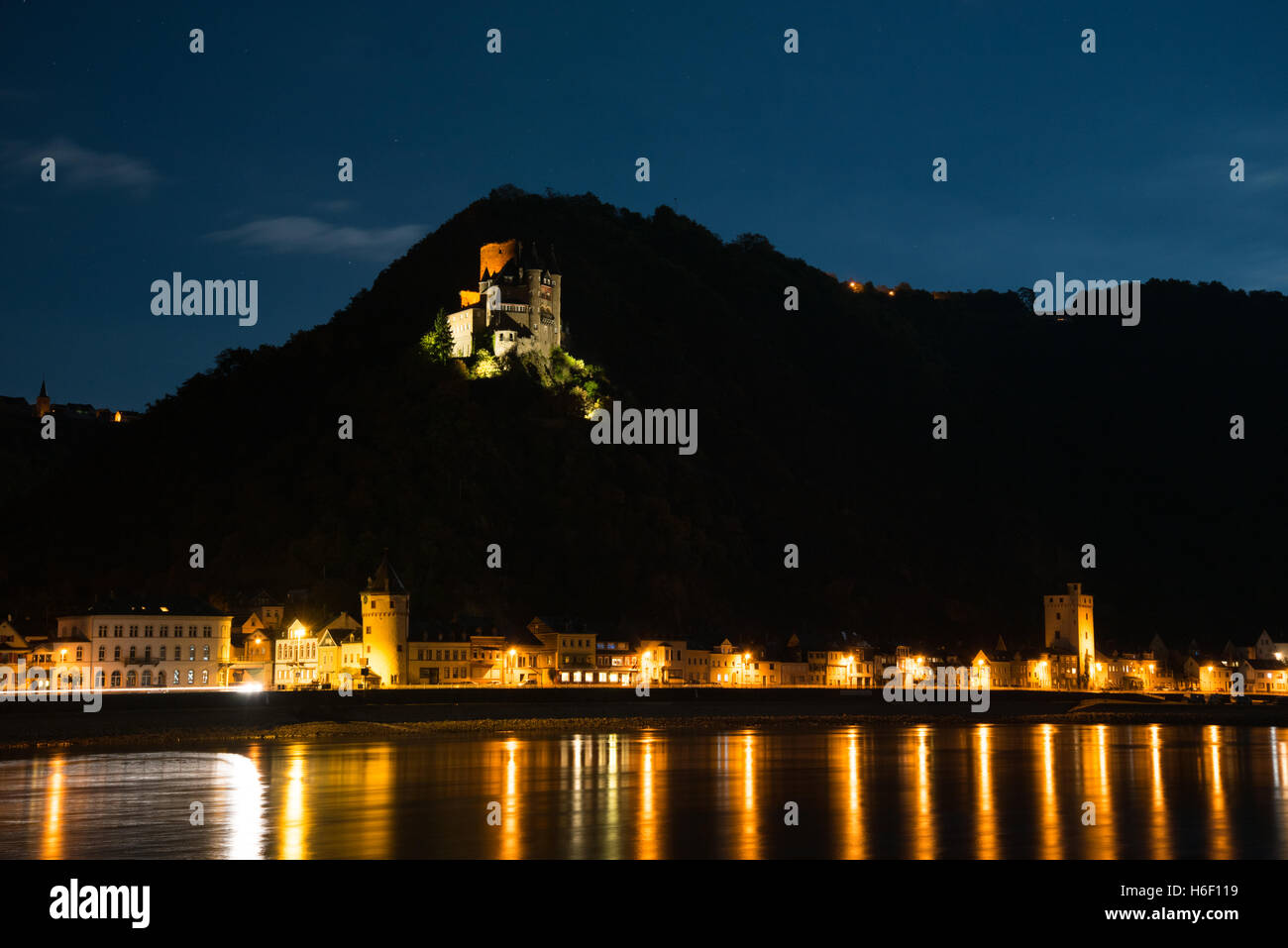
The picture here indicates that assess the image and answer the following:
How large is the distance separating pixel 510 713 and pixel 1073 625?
2545 inches

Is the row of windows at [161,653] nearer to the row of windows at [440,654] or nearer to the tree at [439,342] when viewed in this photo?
the row of windows at [440,654]

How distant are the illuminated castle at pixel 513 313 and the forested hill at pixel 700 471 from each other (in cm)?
476

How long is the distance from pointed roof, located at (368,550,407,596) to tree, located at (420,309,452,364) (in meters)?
33.1

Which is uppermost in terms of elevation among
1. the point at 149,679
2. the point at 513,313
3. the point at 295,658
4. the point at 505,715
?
the point at 513,313

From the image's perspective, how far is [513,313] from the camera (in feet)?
376

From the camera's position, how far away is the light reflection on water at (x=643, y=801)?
26719mm

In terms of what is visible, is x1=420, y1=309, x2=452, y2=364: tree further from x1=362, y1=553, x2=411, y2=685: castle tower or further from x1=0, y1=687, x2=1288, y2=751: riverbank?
x1=0, y1=687, x2=1288, y2=751: riverbank

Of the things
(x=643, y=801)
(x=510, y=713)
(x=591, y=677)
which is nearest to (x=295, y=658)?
(x=591, y=677)

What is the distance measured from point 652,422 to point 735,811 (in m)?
90.9

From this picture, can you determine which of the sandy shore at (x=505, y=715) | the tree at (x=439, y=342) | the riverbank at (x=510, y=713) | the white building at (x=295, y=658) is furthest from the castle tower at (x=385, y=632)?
the tree at (x=439, y=342)

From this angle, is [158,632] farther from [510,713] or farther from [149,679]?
[510,713]

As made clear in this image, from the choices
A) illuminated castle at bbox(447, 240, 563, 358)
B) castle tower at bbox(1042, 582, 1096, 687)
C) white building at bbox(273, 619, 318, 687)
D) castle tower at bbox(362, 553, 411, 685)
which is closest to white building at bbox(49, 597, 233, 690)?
white building at bbox(273, 619, 318, 687)

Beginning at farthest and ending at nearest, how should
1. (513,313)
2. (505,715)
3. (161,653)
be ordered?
(513,313) < (161,653) < (505,715)
